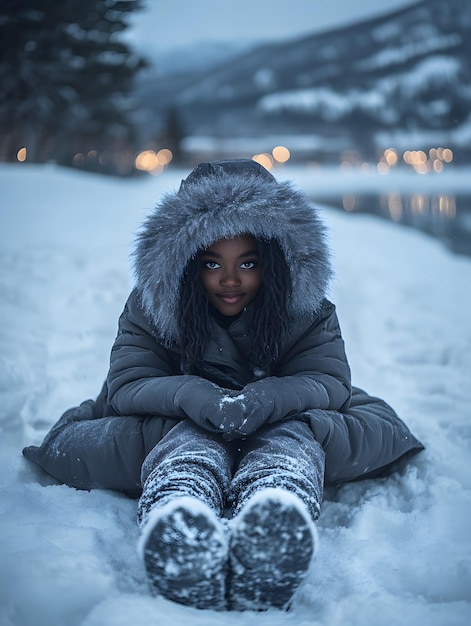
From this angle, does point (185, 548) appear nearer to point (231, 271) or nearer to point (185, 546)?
point (185, 546)

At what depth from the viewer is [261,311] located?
88.6 inches

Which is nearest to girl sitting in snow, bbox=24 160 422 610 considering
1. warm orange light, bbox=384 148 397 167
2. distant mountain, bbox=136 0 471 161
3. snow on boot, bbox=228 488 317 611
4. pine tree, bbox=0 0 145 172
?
snow on boot, bbox=228 488 317 611

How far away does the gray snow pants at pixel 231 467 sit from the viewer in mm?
1633

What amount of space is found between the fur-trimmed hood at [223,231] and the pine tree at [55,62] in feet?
45.4

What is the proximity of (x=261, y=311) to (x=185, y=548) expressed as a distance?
102cm

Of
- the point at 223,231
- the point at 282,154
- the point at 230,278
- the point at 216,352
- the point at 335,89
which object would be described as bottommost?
the point at 216,352

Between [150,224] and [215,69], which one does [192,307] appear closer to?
[150,224]

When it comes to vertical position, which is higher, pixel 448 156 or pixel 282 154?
pixel 282 154

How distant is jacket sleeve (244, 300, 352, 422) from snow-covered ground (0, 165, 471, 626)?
1.02 feet

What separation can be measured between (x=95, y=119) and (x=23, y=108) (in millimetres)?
8007

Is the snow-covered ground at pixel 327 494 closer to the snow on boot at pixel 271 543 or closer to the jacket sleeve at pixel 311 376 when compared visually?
the snow on boot at pixel 271 543

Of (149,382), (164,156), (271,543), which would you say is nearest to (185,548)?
(271,543)

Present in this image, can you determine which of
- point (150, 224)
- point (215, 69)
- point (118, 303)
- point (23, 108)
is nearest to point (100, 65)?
point (23, 108)

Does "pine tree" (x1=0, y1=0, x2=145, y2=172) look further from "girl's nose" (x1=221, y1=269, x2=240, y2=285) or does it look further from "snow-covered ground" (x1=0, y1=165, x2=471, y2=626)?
"girl's nose" (x1=221, y1=269, x2=240, y2=285)
